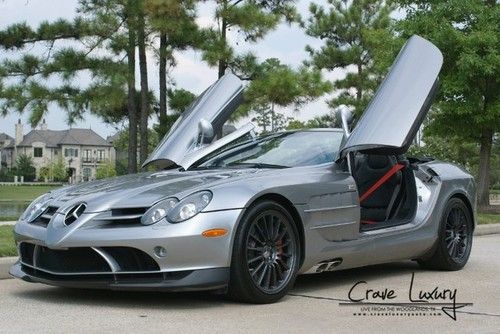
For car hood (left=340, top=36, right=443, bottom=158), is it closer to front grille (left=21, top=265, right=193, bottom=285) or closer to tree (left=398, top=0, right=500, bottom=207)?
front grille (left=21, top=265, right=193, bottom=285)

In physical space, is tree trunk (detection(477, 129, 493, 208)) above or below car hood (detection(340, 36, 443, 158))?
below

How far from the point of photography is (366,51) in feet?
119

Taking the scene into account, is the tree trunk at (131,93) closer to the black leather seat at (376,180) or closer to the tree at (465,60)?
the tree at (465,60)

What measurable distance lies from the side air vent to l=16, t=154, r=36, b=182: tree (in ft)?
403

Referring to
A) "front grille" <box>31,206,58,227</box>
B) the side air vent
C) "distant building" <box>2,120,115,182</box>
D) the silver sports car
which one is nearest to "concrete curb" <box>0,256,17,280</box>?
the silver sports car

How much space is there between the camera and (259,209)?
5.69 meters

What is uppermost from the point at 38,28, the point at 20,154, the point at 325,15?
the point at 325,15

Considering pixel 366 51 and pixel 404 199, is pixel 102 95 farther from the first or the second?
pixel 366 51

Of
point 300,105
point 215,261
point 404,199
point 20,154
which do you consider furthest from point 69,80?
point 20,154

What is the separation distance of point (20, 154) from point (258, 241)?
135 m

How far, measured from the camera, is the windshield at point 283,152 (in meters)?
6.64

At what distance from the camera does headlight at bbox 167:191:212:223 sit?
541 centimetres

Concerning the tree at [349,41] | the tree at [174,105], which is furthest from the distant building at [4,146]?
the tree at [174,105]

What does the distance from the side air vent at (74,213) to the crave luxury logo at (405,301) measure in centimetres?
197
